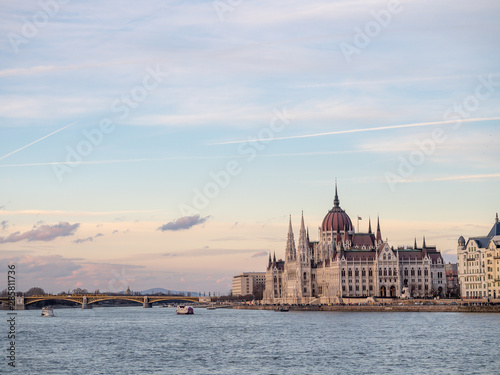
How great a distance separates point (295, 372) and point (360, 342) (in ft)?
94.0

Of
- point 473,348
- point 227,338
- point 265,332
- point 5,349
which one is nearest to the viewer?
point 473,348

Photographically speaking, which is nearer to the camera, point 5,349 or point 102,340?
point 5,349

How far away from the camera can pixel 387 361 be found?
77.1 m

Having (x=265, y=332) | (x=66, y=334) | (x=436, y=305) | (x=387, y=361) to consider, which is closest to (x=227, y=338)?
(x=265, y=332)

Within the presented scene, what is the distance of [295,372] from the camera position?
2758 inches

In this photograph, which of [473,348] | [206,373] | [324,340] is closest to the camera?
[206,373]

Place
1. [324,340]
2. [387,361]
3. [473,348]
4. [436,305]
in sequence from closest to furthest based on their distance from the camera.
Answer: [387,361] < [473,348] < [324,340] < [436,305]

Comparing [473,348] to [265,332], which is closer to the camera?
[473,348]

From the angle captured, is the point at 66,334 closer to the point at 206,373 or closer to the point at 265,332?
the point at 265,332

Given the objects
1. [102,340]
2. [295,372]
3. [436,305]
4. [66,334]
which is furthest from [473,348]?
[436,305]

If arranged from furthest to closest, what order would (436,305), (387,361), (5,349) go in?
(436,305) < (5,349) < (387,361)

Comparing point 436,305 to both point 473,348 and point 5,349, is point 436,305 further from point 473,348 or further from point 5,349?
point 5,349

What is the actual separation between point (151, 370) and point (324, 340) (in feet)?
109

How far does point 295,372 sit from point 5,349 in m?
37.4
